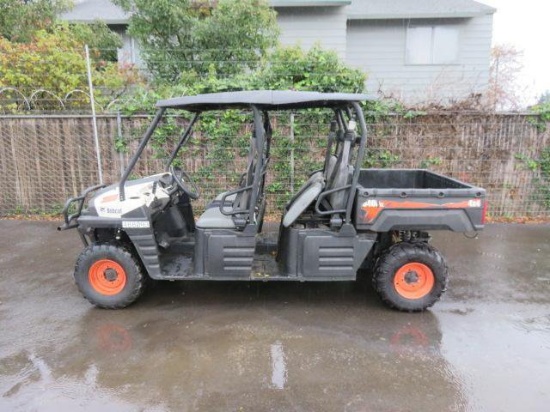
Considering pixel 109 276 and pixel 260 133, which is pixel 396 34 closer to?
pixel 260 133

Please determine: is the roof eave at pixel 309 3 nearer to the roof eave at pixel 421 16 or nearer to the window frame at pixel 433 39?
the roof eave at pixel 421 16

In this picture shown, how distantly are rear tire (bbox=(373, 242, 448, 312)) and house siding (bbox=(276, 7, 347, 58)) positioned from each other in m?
8.52

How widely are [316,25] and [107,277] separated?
943 cm

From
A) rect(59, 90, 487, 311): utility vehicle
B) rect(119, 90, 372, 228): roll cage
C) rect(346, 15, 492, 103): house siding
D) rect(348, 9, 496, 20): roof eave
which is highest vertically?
rect(348, 9, 496, 20): roof eave

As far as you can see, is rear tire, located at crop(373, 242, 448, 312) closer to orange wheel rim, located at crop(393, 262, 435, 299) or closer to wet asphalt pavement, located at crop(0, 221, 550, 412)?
orange wheel rim, located at crop(393, 262, 435, 299)

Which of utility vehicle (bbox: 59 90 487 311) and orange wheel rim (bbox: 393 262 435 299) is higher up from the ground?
utility vehicle (bbox: 59 90 487 311)

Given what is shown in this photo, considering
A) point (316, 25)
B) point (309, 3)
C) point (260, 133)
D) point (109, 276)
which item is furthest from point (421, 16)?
point (109, 276)

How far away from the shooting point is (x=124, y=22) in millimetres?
11234

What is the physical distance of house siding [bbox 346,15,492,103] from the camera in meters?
11.7

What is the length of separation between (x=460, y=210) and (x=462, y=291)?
1122 millimetres

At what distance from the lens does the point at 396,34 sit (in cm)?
1186

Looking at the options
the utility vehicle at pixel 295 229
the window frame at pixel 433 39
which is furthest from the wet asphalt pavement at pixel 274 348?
the window frame at pixel 433 39

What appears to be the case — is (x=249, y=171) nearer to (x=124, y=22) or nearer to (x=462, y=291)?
(x=462, y=291)

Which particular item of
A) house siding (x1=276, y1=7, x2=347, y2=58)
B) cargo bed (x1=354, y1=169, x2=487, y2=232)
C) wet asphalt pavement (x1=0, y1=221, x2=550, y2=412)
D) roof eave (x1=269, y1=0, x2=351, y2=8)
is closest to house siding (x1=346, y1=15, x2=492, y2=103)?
house siding (x1=276, y1=7, x2=347, y2=58)
